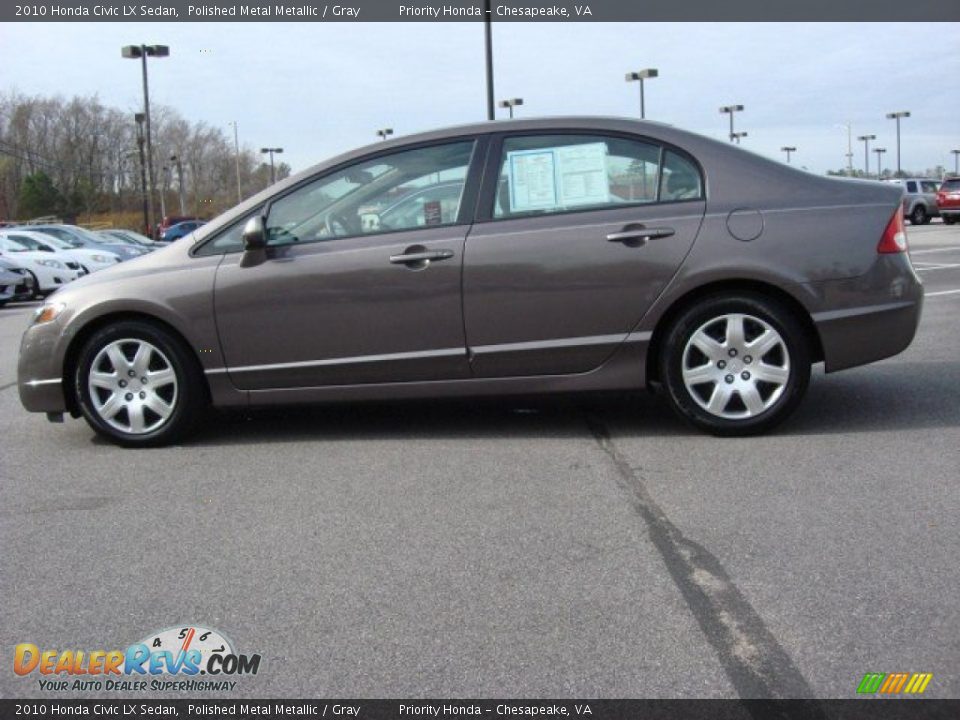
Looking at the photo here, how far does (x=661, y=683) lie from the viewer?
9.55 ft

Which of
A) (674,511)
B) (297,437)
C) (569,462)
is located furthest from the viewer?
(297,437)

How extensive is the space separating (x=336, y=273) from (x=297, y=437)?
1.05 m

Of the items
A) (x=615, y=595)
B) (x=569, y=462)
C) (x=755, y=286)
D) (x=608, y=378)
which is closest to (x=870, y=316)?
(x=755, y=286)

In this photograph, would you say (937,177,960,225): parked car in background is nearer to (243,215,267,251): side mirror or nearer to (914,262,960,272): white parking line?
(914,262,960,272): white parking line

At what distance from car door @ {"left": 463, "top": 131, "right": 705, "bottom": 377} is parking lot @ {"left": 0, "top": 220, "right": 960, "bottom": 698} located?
1.94ft

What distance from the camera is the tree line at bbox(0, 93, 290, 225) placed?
80.3m

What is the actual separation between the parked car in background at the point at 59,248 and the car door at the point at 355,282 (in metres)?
16.6

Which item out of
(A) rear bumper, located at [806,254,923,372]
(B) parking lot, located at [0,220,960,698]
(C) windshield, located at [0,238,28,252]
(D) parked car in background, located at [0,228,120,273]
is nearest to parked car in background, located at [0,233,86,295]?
(C) windshield, located at [0,238,28,252]

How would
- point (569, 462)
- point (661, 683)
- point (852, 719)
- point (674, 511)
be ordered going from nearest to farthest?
point (852, 719) → point (661, 683) → point (674, 511) → point (569, 462)

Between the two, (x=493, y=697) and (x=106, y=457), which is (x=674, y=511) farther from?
(x=106, y=457)

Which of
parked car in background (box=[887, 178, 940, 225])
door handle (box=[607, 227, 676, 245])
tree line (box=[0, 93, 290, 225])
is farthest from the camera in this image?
tree line (box=[0, 93, 290, 225])

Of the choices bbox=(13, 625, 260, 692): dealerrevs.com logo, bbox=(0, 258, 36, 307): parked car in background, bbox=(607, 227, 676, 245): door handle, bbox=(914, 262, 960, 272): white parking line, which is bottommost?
bbox=(13, 625, 260, 692): dealerrevs.com logo

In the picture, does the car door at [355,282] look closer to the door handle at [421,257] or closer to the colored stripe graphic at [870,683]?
the door handle at [421,257]

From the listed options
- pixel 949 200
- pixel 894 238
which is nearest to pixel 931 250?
pixel 949 200
